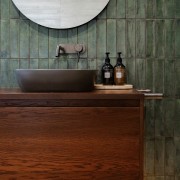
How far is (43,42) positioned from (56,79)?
590mm

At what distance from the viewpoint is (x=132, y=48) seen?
207cm

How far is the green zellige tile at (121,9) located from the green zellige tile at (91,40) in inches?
7.2

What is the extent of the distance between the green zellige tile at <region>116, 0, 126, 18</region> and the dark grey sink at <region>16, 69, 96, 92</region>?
26.3 inches

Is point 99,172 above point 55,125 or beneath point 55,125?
beneath

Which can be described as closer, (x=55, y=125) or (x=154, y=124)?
(x=55, y=125)

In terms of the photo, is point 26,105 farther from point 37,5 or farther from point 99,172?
point 37,5

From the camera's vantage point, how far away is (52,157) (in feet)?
5.03

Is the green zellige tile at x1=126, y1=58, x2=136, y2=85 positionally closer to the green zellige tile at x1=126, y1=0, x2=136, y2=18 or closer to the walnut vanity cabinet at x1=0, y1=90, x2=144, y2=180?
the green zellige tile at x1=126, y1=0, x2=136, y2=18

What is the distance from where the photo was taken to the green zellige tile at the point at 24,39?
2.06 m

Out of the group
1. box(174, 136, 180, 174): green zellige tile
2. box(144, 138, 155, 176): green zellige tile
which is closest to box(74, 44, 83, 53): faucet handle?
box(144, 138, 155, 176): green zellige tile

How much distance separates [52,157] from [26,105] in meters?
0.30

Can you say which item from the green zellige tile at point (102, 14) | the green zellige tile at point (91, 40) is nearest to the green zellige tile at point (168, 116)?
the green zellige tile at point (91, 40)

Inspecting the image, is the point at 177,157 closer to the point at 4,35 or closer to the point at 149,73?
the point at 149,73

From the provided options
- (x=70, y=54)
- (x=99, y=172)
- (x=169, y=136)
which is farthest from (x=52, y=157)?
(x=169, y=136)
